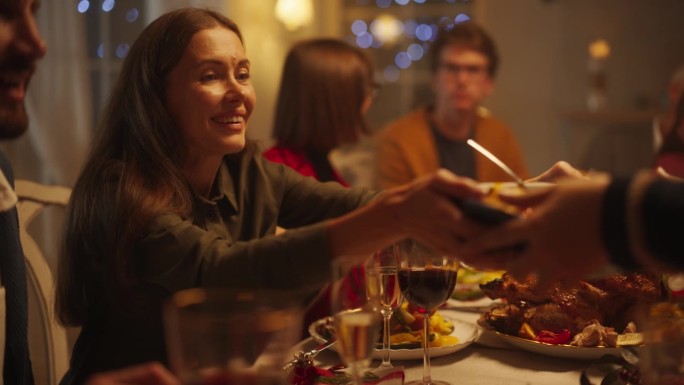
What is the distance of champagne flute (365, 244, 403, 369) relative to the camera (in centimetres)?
107

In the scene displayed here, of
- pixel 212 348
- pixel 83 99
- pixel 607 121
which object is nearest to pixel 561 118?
pixel 607 121

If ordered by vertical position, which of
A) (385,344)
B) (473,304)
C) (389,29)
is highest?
(389,29)

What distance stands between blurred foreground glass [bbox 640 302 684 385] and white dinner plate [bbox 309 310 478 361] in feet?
1.60

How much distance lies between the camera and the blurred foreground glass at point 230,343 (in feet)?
2.19

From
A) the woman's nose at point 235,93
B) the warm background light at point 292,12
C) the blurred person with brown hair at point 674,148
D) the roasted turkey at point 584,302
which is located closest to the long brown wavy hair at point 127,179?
the woman's nose at point 235,93

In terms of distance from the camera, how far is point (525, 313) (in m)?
1.28

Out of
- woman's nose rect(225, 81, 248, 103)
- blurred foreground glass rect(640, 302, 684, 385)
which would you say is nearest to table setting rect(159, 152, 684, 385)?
blurred foreground glass rect(640, 302, 684, 385)

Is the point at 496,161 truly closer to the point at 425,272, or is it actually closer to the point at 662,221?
the point at 425,272

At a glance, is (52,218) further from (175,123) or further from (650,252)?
(650,252)

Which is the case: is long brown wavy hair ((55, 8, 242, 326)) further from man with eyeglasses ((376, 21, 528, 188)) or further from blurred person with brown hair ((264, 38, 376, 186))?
man with eyeglasses ((376, 21, 528, 188))

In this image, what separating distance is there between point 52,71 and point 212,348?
2206 millimetres

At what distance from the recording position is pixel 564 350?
1178mm

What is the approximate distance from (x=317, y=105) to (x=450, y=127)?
1.09m

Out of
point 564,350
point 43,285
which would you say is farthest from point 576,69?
point 43,285
